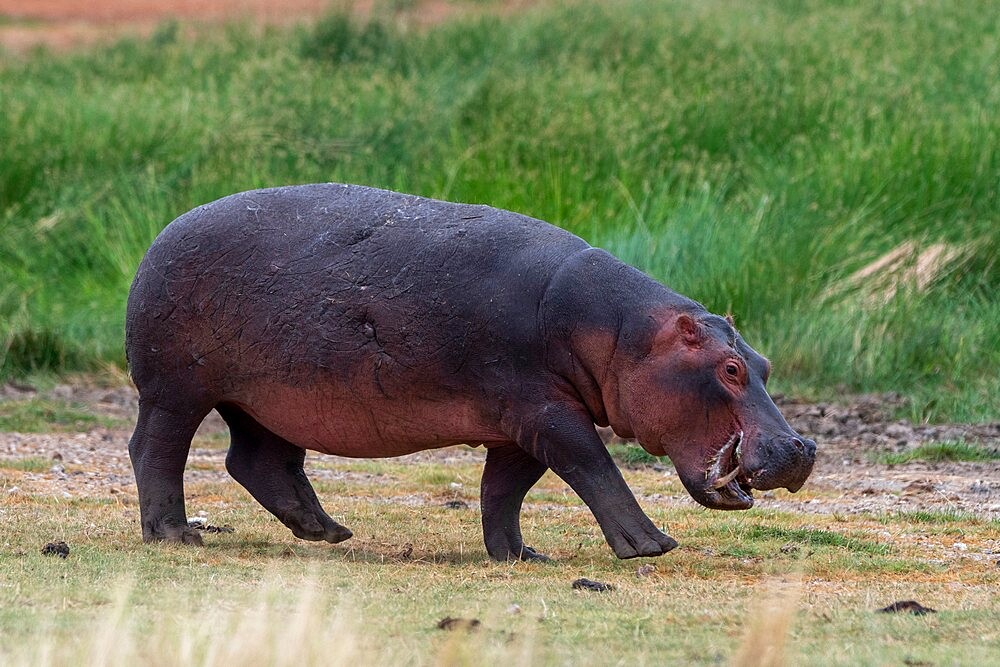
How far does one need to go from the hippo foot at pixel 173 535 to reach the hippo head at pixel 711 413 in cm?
185

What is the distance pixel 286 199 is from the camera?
6668 mm

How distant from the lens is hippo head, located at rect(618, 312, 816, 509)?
5.70 meters

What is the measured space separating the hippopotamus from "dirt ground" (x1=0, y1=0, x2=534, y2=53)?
557 inches

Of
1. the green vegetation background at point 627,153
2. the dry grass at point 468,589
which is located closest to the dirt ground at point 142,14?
the green vegetation background at point 627,153

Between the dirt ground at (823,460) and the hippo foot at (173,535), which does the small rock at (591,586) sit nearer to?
the hippo foot at (173,535)

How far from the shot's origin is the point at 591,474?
19.7 ft

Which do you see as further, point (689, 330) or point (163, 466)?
point (163, 466)

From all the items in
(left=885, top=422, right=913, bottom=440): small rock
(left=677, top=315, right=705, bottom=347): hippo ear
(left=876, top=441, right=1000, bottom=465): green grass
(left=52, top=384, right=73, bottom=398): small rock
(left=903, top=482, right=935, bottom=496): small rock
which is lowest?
(left=52, top=384, right=73, bottom=398): small rock

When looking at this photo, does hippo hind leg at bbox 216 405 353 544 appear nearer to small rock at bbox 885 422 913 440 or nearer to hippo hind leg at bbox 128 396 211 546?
hippo hind leg at bbox 128 396 211 546

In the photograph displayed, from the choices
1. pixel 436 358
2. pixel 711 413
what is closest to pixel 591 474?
pixel 711 413

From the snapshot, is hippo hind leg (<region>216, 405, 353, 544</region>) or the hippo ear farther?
hippo hind leg (<region>216, 405, 353, 544</region>)

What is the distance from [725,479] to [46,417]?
625cm

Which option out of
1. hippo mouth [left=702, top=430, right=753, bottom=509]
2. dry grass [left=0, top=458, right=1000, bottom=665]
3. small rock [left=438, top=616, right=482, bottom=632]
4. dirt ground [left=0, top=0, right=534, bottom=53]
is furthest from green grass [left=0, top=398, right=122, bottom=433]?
dirt ground [left=0, top=0, right=534, bottom=53]

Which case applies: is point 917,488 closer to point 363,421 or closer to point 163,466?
point 363,421
